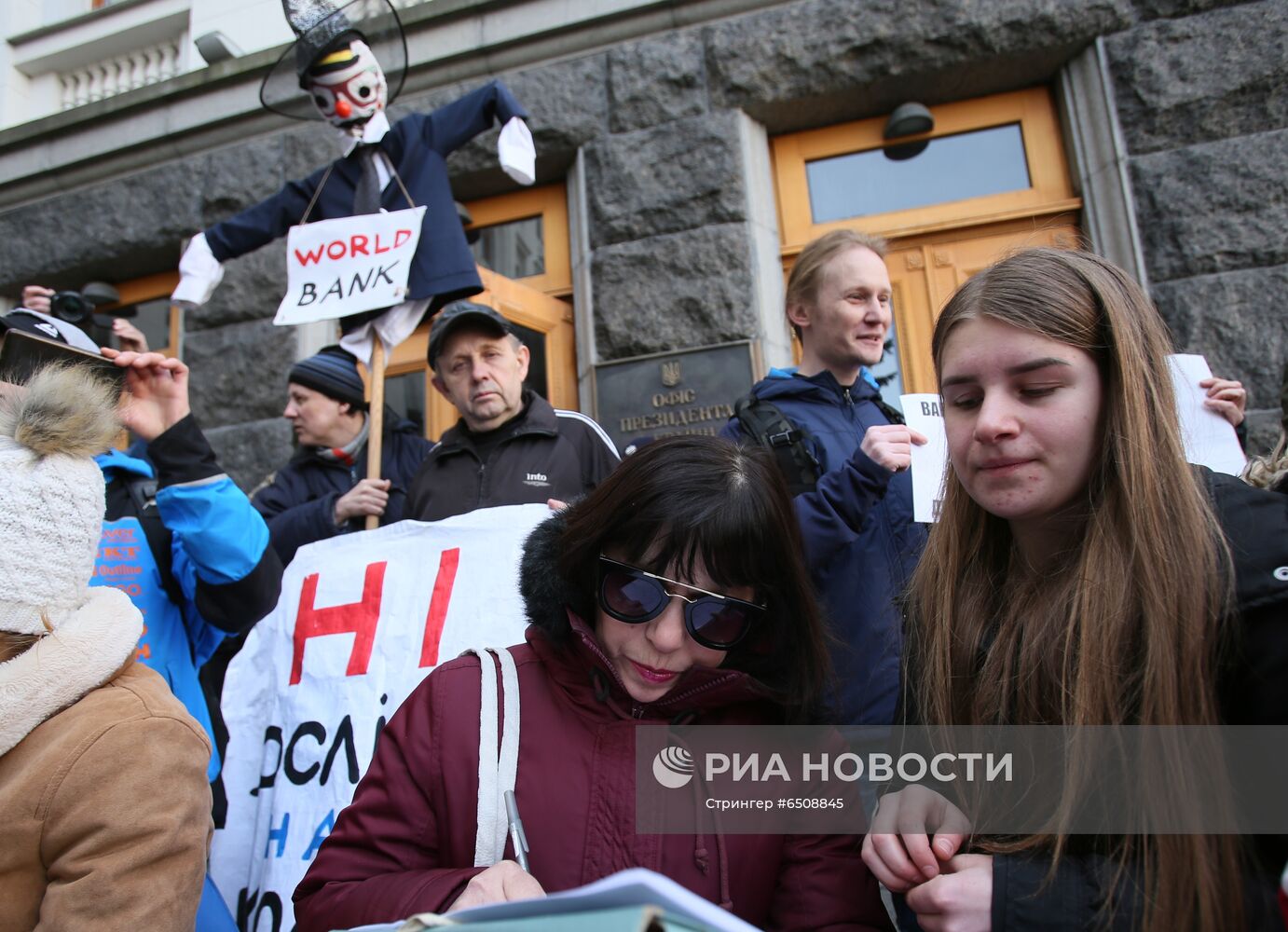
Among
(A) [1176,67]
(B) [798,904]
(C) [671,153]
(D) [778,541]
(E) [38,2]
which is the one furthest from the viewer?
(E) [38,2]

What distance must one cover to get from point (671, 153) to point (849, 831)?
13.1ft

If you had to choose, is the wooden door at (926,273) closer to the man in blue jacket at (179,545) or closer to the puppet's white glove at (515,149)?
the puppet's white glove at (515,149)

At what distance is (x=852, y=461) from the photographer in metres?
2.26

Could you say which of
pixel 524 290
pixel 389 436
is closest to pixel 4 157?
pixel 524 290

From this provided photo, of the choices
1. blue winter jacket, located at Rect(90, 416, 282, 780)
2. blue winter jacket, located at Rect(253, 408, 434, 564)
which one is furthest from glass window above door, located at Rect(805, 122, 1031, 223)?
blue winter jacket, located at Rect(90, 416, 282, 780)

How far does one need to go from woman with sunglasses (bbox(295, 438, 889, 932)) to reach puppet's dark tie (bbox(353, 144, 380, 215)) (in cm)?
239

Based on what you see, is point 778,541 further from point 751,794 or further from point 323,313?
point 323,313

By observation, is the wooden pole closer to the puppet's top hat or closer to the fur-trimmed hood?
the puppet's top hat

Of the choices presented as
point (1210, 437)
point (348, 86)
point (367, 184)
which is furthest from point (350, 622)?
point (1210, 437)

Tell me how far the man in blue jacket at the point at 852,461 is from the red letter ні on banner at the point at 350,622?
3.98ft

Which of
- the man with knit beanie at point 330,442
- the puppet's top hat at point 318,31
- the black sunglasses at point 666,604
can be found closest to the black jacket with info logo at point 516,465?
the man with knit beanie at point 330,442

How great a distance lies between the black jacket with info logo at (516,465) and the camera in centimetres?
287

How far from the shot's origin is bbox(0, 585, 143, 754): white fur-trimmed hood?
1396 mm

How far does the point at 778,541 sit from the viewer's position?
5.22 feet
